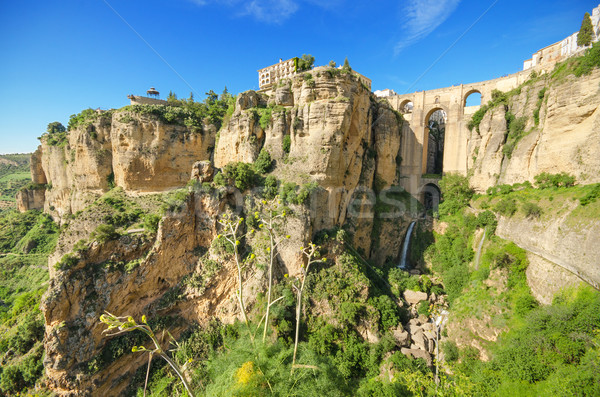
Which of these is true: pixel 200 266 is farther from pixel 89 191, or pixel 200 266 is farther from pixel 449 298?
pixel 449 298

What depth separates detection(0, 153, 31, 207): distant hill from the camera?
168ft

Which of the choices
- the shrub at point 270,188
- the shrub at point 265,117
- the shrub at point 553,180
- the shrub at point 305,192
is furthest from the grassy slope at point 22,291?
the shrub at point 553,180

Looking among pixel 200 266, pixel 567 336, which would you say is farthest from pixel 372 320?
pixel 200 266

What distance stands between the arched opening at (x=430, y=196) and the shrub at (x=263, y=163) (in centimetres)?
2117

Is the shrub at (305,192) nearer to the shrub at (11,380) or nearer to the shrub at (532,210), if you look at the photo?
the shrub at (532,210)

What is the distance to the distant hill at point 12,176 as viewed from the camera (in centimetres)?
5115

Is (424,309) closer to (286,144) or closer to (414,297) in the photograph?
(414,297)

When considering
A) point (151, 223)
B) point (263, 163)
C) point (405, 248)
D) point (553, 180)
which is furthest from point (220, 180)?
point (553, 180)

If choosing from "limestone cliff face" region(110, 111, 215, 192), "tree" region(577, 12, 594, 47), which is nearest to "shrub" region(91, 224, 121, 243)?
"limestone cliff face" region(110, 111, 215, 192)

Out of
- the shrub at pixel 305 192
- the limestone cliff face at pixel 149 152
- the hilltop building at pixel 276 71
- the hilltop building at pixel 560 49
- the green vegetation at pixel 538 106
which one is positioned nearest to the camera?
the shrub at pixel 305 192

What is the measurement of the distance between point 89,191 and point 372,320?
32.2 metres

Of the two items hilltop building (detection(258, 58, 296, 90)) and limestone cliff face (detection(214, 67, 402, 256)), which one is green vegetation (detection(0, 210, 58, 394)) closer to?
limestone cliff face (detection(214, 67, 402, 256))

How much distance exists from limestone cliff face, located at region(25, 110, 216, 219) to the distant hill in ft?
121

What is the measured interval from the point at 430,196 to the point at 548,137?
13785 mm
